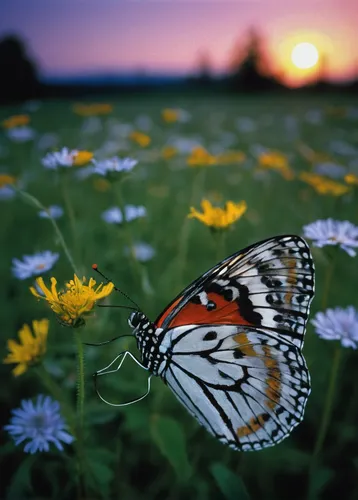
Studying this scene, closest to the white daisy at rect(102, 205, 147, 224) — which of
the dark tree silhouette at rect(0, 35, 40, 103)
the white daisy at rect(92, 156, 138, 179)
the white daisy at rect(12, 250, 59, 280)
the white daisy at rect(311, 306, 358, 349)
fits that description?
the white daisy at rect(92, 156, 138, 179)

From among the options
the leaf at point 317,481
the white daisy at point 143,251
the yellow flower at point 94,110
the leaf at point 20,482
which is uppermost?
the yellow flower at point 94,110

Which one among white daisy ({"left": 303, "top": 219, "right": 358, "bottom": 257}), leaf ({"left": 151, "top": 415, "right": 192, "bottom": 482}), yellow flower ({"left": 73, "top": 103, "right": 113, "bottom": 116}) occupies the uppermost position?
white daisy ({"left": 303, "top": 219, "right": 358, "bottom": 257})

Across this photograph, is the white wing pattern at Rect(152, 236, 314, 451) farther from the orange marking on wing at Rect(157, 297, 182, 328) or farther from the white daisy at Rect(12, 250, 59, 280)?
the white daisy at Rect(12, 250, 59, 280)

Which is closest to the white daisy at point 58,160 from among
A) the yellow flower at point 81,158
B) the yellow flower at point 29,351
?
the yellow flower at point 81,158

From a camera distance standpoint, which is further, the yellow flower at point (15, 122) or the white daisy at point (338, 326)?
the yellow flower at point (15, 122)

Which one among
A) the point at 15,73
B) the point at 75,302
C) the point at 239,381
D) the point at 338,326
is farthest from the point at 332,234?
the point at 15,73

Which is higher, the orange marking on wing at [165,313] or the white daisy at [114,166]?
the white daisy at [114,166]

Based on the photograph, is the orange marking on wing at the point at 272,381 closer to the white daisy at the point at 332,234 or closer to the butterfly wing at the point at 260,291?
the butterfly wing at the point at 260,291
